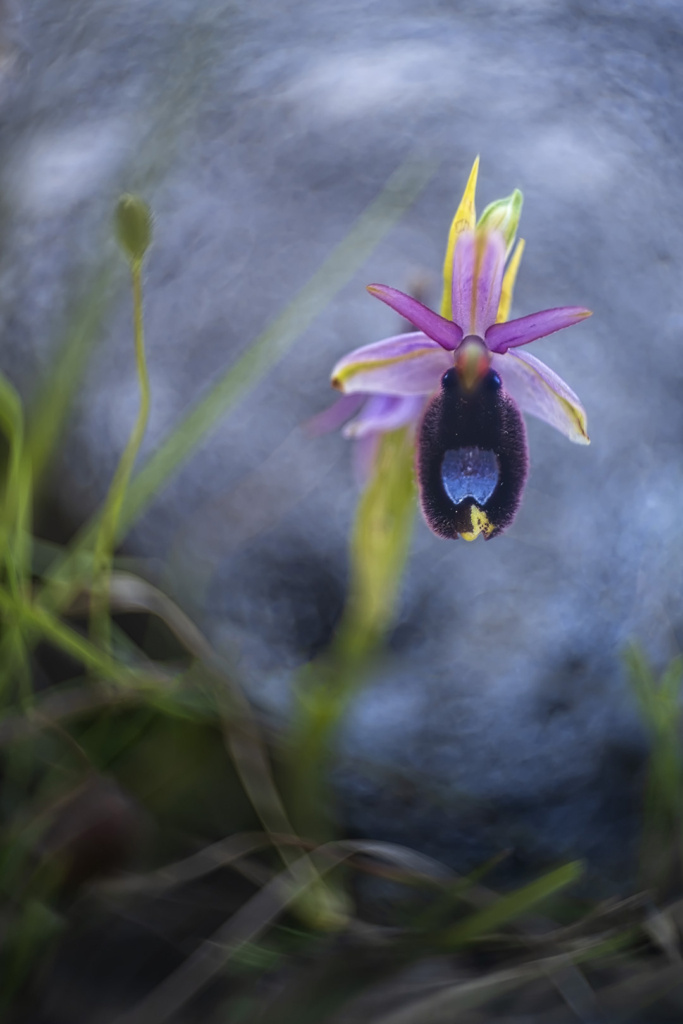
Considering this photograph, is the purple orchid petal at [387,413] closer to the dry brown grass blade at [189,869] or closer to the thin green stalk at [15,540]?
the thin green stalk at [15,540]

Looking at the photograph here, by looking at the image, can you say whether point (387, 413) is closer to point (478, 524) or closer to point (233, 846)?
point (478, 524)

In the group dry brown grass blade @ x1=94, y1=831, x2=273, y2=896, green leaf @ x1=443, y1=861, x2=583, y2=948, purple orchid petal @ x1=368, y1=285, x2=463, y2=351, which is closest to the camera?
purple orchid petal @ x1=368, y1=285, x2=463, y2=351

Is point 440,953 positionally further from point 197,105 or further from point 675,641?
point 197,105

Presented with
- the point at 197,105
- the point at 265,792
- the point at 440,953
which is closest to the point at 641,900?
the point at 440,953

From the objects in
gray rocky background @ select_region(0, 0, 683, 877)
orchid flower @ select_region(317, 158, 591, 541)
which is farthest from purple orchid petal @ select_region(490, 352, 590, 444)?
gray rocky background @ select_region(0, 0, 683, 877)

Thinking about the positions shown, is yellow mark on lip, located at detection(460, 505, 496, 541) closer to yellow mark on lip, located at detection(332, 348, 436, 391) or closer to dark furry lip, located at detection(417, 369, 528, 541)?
dark furry lip, located at detection(417, 369, 528, 541)

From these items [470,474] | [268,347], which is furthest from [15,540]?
[470,474]

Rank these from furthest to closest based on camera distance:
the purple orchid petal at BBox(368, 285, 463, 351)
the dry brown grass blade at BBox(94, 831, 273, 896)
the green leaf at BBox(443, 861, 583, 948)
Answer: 1. the dry brown grass blade at BBox(94, 831, 273, 896)
2. the green leaf at BBox(443, 861, 583, 948)
3. the purple orchid petal at BBox(368, 285, 463, 351)
